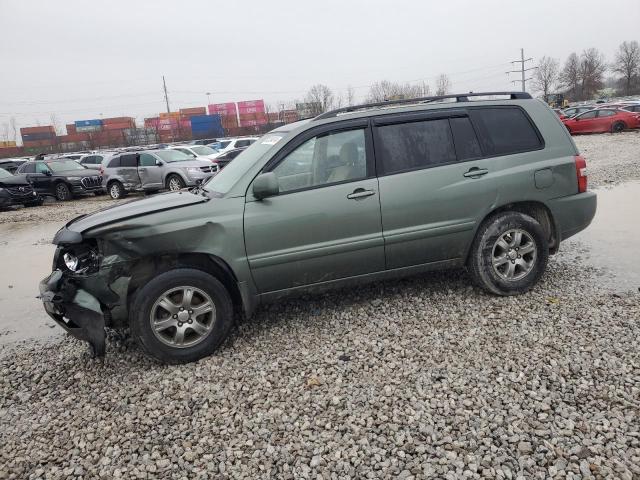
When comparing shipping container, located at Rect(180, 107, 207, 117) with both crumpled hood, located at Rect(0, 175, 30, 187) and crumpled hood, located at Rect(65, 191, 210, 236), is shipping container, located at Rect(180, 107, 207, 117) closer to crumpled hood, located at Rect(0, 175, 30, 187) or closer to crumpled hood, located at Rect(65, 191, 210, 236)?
crumpled hood, located at Rect(0, 175, 30, 187)

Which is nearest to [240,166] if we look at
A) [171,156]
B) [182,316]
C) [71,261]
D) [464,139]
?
[182,316]

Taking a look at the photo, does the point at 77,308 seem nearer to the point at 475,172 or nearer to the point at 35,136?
the point at 475,172

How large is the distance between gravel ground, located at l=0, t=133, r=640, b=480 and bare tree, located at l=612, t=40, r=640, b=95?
298 feet

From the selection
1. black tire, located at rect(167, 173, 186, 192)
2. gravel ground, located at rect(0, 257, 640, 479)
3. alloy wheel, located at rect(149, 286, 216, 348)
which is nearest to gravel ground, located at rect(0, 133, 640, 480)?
gravel ground, located at rect(0, 257, 640, 479)

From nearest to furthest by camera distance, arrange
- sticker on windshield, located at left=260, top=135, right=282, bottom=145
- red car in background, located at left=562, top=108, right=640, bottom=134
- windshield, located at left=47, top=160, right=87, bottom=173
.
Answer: sticker on windshield, located at left=260, top=135, right=282, bottom=145 → windshield, located at left=47, top=160, right=87, bottom=173 → red car in background, located at left=562, top=108, right=640, bottom=134

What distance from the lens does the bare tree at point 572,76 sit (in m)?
76.7

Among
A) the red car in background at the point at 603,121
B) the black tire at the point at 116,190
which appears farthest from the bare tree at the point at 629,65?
the black tire at the point at 116,190

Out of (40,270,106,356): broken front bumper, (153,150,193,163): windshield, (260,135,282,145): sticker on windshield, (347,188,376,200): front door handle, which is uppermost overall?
(153,150,193,163): windshield

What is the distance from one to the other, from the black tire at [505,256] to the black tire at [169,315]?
91.2 inches

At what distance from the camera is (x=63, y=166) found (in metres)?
17.6

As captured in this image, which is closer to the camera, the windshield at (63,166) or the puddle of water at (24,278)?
the puddle of water at (24,278)

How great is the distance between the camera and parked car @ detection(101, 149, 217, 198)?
15.2 meters

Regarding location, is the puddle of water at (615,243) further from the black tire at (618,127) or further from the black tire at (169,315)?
the black tire at (618,127)

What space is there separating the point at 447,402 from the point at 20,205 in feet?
59.6
